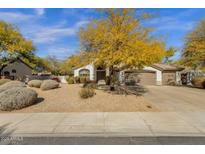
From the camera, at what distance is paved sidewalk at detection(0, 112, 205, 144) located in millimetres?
6914

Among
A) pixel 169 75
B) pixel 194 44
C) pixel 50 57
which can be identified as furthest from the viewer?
pixel 50 57

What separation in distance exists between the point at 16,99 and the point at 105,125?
19.1 ft

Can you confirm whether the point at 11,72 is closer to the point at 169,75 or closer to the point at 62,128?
the point at 169,75

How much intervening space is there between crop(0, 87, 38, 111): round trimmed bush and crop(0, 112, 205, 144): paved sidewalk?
1597 mm

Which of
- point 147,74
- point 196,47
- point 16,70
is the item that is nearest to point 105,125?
point 196,47

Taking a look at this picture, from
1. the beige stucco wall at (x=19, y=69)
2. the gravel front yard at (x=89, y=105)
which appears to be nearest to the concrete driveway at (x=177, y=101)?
the gravel front yard at (x=89, y=105)

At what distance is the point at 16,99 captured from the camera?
1140cm

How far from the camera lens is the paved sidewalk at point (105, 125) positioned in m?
6.91

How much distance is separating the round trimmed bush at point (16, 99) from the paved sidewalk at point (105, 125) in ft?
5.24

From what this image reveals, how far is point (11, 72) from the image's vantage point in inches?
1780

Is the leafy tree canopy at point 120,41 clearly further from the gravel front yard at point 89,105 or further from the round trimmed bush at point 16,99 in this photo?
the round trimmed bush at point 16,99

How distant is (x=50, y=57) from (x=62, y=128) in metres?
86.1

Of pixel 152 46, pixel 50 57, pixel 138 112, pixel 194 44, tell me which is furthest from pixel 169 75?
pixel 50 57

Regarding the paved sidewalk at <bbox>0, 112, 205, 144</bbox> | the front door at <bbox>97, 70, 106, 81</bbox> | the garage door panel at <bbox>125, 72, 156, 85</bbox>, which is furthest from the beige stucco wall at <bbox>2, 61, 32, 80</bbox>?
the paved sidewalk at <bbox>0, 112, 205, 144</bbox>
